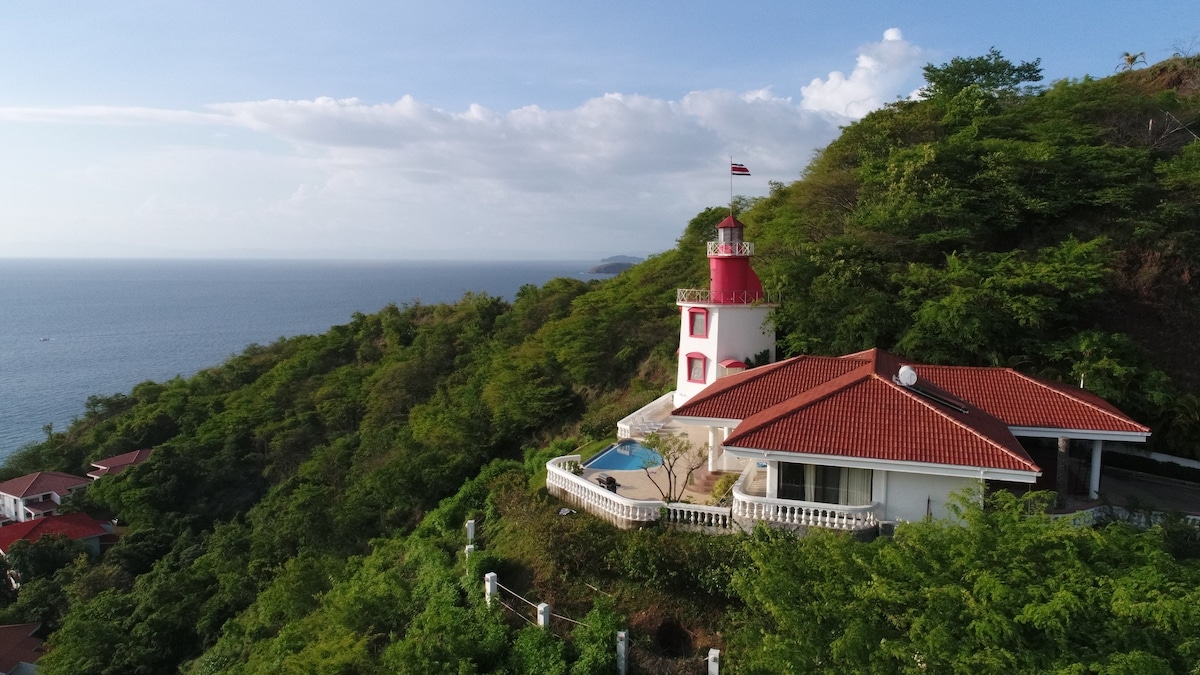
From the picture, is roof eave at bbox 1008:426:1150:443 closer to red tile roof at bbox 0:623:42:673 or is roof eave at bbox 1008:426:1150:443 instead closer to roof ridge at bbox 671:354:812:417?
roof ridge at bbox 671:354:812:417

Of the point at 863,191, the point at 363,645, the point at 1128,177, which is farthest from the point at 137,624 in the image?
the point at 1128,177

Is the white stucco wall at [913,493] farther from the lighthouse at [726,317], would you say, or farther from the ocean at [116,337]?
the ocean at [116,337]

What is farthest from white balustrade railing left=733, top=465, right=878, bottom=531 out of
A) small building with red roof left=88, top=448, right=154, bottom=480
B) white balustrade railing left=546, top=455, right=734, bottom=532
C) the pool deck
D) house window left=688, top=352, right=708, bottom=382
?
small building with red roof left=88, top=448, right=154, bottom=480

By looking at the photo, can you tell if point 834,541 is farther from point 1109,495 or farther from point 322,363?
point 322,363

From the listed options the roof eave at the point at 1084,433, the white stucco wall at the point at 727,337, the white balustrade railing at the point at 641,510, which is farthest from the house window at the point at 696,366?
the roof eave at the point at 1084,433

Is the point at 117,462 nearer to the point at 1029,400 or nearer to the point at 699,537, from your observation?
the point at 699,537
